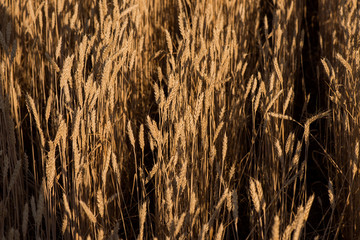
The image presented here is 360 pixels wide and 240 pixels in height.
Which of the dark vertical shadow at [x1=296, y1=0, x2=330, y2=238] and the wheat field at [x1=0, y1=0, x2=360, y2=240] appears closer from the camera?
the wheat field at [x1=0, y1=0, x2=360, y2=240]

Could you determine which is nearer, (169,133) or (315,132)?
(169,133)

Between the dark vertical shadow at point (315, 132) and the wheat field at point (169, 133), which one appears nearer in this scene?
the wheat field at point (169, 133)

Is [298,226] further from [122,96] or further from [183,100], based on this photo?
[122,96]

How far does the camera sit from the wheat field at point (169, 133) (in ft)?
3.45

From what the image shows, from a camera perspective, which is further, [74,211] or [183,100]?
[183,100]

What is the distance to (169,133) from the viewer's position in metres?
1.29

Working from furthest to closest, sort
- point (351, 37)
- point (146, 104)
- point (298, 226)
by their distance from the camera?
point (146, 104) → point (351, 37) → point (298, 226)

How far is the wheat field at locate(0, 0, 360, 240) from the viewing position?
41.4 inches

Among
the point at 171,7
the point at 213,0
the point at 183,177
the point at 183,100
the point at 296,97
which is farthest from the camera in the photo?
the point at 171,7

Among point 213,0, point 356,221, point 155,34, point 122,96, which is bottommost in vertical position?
point 356,221

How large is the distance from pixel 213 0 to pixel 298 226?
4.53 feet

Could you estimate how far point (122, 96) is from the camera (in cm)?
153

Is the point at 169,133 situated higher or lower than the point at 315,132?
higher

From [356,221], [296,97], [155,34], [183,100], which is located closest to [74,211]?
[183,100]
